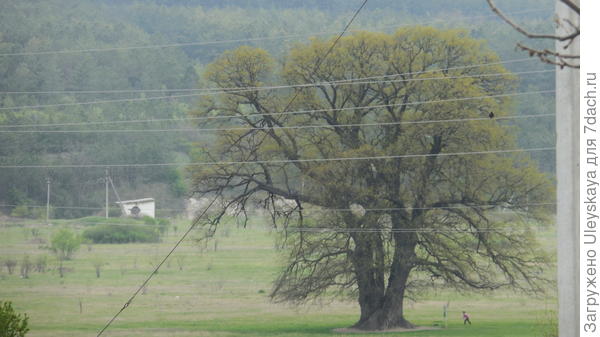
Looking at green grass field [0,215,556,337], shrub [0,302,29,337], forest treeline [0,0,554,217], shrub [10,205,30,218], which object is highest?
forest treeline [0,0,554,217]

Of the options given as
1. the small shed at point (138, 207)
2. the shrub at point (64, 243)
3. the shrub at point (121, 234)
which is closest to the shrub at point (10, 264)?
the shrub at point (64, 243)

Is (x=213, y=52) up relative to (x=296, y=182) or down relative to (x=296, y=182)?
up

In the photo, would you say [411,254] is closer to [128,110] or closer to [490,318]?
[490,318]

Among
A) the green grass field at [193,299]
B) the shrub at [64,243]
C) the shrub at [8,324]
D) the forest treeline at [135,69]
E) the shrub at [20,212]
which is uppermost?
the forest treeline at [135,69]

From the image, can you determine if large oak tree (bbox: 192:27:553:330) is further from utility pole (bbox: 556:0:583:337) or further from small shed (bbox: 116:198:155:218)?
small shed (bbox: 116:198:155:218)

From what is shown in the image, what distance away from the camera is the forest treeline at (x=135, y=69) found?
61.8m

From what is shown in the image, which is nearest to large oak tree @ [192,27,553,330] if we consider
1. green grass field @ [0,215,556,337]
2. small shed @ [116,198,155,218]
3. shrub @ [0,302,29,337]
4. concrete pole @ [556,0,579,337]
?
green grass field @ [0,215,556,337]

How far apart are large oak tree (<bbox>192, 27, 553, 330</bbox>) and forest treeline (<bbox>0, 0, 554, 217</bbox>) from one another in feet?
46.5

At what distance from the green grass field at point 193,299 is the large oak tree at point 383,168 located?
2.12 metres

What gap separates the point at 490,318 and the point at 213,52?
5339 centimetres

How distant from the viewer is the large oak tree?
93.8 feet

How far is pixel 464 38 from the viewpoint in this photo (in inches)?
1239

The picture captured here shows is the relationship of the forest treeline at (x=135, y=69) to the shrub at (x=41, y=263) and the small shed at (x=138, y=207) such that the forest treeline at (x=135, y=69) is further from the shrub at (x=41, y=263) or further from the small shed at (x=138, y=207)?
the shrub at (x=41, y=263)
